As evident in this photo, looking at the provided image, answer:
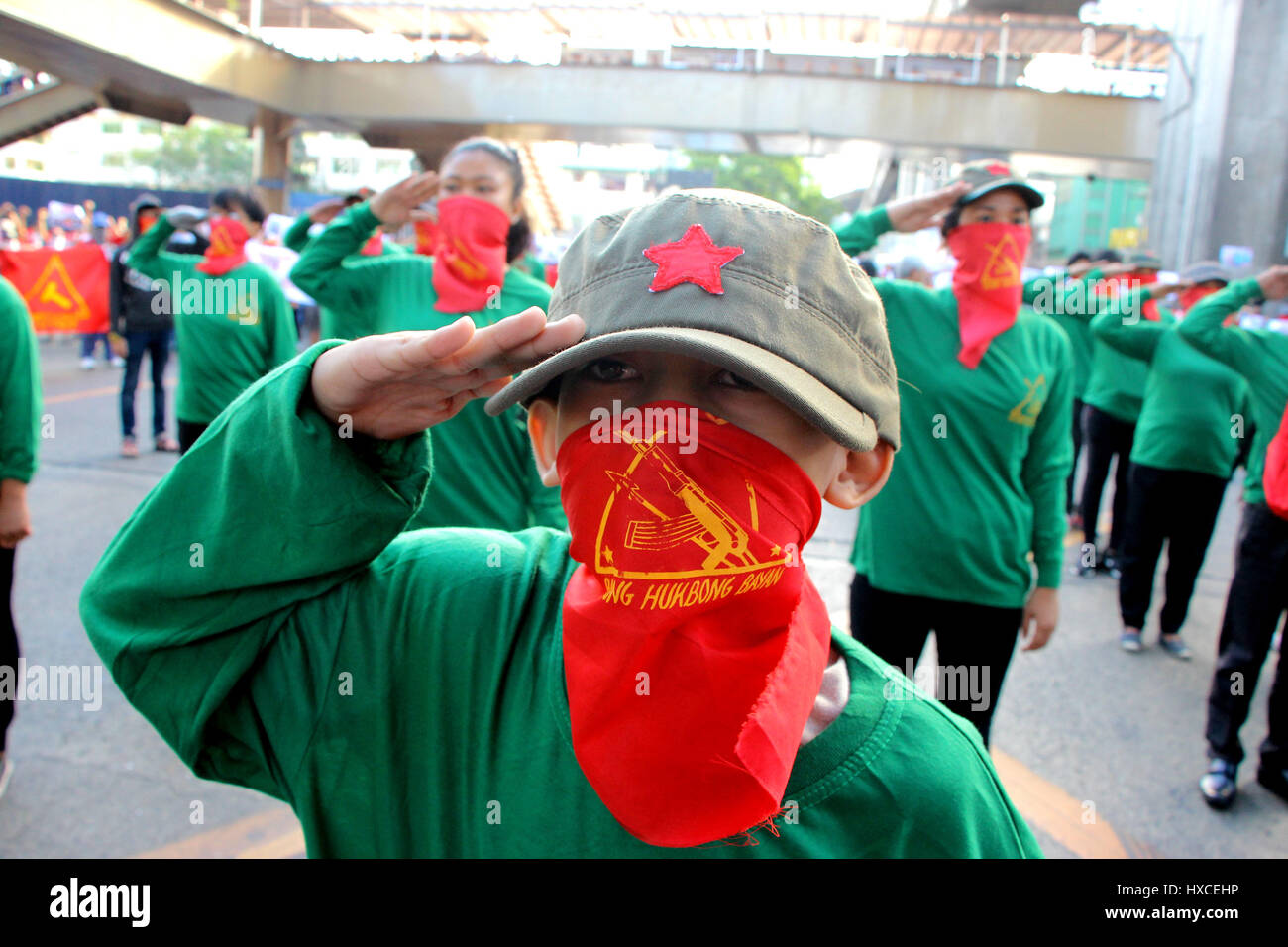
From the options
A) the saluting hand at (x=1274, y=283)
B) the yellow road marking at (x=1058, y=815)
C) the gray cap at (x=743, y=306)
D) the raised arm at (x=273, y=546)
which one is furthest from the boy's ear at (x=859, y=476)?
the saluting hand at (x=1274, y=283)

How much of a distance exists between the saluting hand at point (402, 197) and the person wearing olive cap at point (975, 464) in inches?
66.2

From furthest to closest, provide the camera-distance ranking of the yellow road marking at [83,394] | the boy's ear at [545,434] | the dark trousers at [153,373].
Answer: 1. the yellow road marking at [83,394]
2. the dark trousers at [153,373]
3. the boy's ear at [545,434]

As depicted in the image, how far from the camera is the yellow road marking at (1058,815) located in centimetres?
347

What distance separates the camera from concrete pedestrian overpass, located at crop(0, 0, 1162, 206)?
16.1 metres

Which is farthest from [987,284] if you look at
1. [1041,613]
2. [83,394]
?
[83,394]

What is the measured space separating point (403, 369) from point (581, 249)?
10.9 inches

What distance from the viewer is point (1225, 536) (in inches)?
339

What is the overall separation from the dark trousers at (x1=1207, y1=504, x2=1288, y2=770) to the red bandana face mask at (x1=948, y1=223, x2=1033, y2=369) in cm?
164

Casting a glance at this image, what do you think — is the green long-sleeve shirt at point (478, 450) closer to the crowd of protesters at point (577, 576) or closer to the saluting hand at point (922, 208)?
the saluting hand at point (922, 208)

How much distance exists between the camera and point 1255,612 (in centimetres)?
387

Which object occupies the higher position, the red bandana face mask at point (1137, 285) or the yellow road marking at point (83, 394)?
the red bandana face mask at point (1137, 285)
